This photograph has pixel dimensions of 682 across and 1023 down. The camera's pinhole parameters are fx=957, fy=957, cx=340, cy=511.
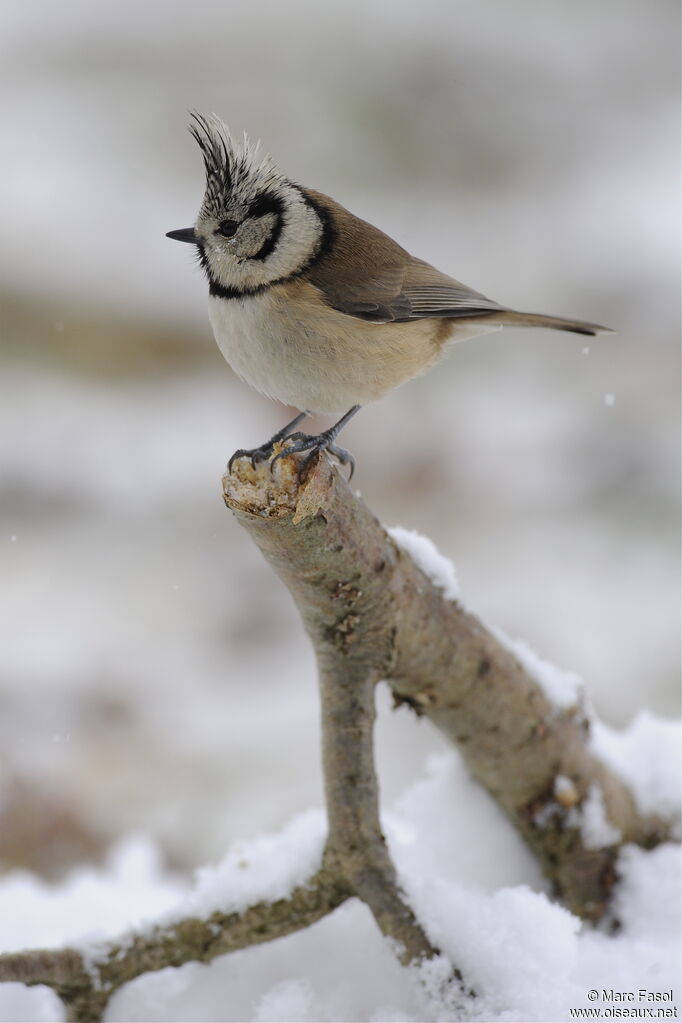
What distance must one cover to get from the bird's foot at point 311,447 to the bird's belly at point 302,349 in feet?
0.32

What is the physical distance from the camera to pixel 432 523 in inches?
177

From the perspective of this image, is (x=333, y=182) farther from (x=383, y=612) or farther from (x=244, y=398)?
(x=383, y=612)

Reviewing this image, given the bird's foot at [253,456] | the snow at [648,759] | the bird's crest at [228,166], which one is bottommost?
the snow at [648,759]

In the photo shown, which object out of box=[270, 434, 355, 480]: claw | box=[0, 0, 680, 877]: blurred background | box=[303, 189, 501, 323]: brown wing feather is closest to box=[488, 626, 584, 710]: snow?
box=[270, 434, 355, 480]: claw

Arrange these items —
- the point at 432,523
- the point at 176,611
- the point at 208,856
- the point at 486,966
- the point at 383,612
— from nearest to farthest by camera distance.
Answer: the point at 486,966, the point at 383,612, the point at 208,856, the point at 176,611, the point at 432,523

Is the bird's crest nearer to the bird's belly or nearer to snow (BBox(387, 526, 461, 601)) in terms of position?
the bird's belly

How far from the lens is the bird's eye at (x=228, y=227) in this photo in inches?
70.9

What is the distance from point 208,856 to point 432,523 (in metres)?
1.93

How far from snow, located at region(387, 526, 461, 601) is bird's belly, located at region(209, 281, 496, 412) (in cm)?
28

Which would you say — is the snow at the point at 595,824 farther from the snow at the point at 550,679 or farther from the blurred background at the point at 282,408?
the blurred background at the point at 282,408

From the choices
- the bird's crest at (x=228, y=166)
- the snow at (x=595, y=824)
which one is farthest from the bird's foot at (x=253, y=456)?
the snow at (x=595, y=824)

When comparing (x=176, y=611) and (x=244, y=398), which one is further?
(x=244, y=398)

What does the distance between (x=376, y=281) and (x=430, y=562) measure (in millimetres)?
583

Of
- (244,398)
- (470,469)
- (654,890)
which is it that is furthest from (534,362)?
(654,890)
